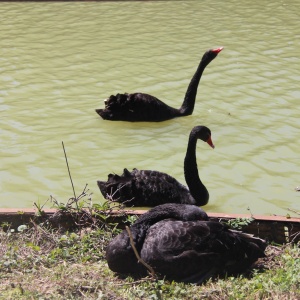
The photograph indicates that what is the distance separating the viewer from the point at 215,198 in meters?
6.70

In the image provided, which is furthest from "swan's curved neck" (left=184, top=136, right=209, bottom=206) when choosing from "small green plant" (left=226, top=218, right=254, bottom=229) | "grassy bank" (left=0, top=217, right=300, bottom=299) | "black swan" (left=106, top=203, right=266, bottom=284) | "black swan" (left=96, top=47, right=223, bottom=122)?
"black swan" (left=96, top=47, right=223, bottom=122)

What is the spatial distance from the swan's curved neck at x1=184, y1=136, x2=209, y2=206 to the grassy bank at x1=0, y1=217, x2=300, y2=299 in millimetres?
1194

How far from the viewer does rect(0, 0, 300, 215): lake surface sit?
707 centimetres

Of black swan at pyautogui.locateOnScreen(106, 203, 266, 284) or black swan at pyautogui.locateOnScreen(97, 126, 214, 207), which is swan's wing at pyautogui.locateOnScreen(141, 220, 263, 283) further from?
black swan at pyautogui.locateOnScreen(97, 126, 214, 207)

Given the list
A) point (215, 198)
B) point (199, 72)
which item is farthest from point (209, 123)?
point (215, 198)

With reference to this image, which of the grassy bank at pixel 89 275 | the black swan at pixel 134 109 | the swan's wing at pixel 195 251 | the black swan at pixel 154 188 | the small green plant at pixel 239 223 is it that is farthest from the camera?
the black swan at pixel 134 109

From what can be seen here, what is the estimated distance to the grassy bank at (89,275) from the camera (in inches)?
181

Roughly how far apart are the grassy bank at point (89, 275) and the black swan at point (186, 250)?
0.09 meters

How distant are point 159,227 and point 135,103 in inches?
145

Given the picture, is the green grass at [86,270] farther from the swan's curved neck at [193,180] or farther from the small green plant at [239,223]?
the swan's curved neck at [193,180]

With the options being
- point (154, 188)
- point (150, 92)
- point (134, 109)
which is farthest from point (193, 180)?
point (150, 92)

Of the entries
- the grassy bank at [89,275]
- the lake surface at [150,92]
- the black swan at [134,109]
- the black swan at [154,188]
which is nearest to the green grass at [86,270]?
the grassy bank at [89,275]

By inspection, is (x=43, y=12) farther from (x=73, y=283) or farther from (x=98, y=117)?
(x=73, y=283)

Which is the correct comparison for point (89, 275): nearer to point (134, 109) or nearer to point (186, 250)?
point (186, 250)
